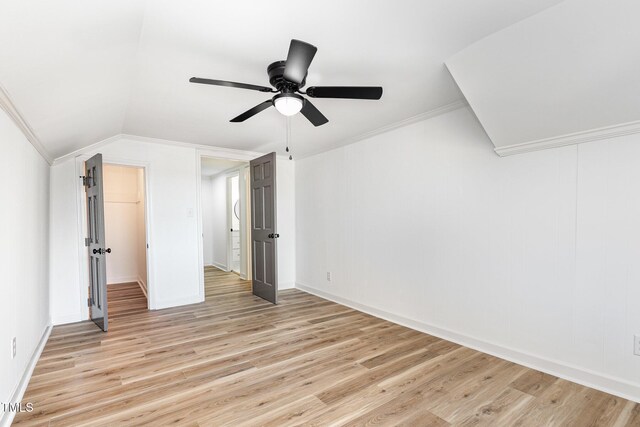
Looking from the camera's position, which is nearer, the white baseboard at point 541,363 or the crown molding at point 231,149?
the white baseboard at point 541,363

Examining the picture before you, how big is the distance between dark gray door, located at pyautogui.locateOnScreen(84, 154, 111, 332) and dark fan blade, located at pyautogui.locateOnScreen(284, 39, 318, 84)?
2.69 meters

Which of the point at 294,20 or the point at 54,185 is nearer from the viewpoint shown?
the point at 294,20

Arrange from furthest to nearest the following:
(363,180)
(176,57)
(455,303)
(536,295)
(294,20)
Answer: (363,180) → (455,303) → (536,295) → (176,57) → (294,20)

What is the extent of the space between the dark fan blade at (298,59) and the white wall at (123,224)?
Answer: 4933mm

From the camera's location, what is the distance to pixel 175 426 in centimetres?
182

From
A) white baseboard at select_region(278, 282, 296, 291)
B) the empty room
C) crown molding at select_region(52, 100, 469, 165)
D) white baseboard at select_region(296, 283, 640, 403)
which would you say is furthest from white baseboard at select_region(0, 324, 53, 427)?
white baseboard at select_region(296, 283, 640, 403)

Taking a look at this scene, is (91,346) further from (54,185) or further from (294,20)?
(294,20)

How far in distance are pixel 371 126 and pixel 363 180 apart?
0.73m

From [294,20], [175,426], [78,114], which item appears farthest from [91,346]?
[294,20]

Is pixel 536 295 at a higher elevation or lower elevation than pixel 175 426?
higher

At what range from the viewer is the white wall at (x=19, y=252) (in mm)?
1876

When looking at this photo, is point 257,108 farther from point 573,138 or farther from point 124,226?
point 124,226

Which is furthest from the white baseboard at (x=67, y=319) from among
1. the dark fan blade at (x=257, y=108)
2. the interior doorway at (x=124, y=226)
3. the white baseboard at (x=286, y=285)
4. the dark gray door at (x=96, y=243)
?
the dark fan blade at (x=257, y=108)

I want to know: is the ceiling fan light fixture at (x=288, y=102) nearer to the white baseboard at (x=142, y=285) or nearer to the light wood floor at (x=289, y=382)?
the light wood floor at (x=289, y=382)
